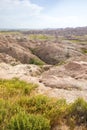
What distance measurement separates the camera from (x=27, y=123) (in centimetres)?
661

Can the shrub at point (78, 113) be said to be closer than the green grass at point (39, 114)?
No

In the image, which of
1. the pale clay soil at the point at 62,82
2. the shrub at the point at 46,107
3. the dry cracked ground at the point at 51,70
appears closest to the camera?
the shrub at the point at 46,107

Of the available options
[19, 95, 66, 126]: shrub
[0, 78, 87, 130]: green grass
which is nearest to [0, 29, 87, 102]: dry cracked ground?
[19, 95, 66, 126]: shrub

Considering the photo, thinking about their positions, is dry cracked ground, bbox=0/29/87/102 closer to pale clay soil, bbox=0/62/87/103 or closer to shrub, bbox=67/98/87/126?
pale clay soil, bbox=0/62/87/103

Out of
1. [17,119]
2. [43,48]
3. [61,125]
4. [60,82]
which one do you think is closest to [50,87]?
[60,82]

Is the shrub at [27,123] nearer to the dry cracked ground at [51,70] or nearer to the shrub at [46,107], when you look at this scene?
the shrub at [46,107]

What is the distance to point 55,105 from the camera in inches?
339

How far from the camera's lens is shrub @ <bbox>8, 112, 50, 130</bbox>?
258 inches

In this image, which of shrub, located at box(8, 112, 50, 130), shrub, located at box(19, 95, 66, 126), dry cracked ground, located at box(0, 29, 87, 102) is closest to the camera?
shrub, located at box(8, 112, 50, 130)

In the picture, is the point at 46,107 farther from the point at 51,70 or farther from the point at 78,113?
the point at 51,70

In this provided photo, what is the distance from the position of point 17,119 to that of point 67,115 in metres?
2.21

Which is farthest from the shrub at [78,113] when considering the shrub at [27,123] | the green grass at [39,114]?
the shrub at [27,123]

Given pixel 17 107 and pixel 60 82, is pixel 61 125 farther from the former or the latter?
pixel 60 82

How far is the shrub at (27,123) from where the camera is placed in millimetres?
6547
